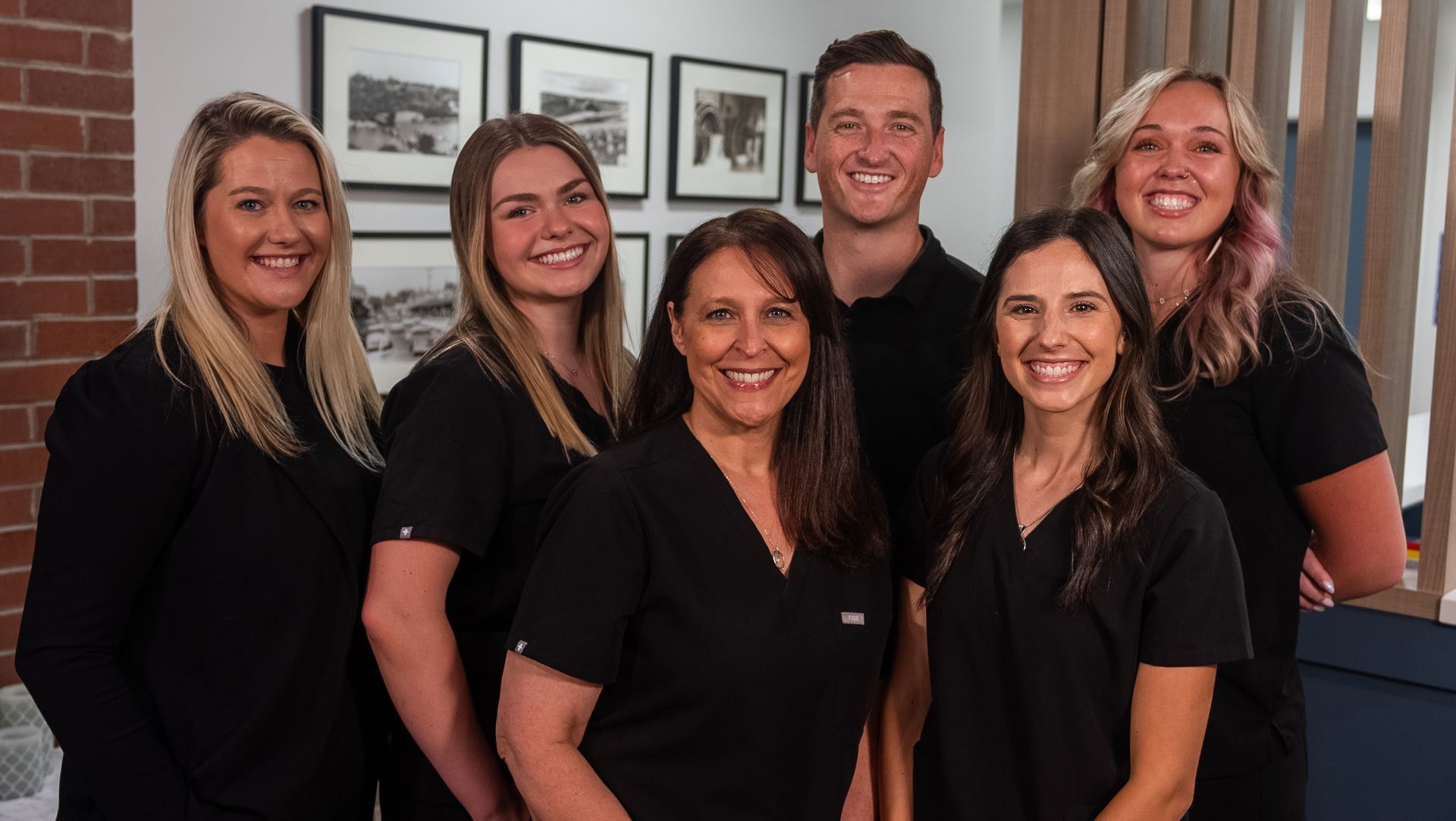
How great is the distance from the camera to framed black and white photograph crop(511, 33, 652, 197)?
3811 millimetres

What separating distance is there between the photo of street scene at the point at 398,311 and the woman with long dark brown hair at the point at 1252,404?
7.16 ft

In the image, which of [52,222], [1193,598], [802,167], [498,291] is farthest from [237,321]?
[802,167]

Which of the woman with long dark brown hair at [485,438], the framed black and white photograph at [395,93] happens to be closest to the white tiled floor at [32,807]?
the woman with long dark brown hair at [485,438]

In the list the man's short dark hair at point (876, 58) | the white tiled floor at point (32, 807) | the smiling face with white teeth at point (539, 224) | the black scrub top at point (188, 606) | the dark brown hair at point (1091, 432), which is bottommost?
the white tiled floor at point (32, 807)

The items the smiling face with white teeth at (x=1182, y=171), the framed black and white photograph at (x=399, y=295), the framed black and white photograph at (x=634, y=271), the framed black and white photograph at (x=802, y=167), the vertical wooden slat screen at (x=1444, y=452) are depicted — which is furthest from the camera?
the framed black and white photograph at (x=802, y=167)

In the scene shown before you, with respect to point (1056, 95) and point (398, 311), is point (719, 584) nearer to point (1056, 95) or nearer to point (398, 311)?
point (1056, 95)

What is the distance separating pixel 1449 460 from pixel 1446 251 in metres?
0.41

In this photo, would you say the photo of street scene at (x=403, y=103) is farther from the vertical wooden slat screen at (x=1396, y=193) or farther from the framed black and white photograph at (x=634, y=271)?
the vertical wooden slat screen at (x=1396, y=193)

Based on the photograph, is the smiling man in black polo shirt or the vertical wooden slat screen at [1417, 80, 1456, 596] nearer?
the smiling man in black polo shirt

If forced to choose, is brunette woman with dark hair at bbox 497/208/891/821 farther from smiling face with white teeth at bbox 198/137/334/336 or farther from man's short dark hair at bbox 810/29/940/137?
man's short dark hair at bbox 810/29/940/137

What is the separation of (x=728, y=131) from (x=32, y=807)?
2.89 meters

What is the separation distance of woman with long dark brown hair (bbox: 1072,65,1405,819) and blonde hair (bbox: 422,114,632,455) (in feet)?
2.73

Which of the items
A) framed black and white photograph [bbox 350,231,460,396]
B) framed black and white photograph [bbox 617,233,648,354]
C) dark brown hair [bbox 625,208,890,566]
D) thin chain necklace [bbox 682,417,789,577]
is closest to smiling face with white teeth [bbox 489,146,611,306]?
dark brown hair [bbox 625,208,890,566]

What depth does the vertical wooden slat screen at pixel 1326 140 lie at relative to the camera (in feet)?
8.26
